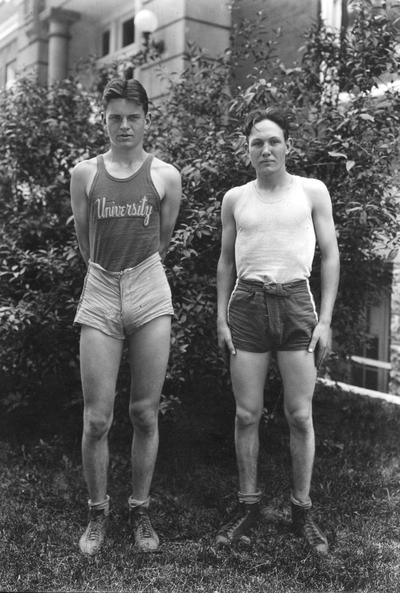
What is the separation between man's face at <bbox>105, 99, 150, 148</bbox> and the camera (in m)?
3.32

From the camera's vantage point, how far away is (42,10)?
35.5 feet

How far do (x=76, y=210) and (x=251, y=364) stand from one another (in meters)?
1.21

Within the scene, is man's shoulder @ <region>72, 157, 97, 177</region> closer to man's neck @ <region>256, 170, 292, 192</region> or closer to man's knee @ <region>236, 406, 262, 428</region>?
man's neck @ <region>256, 170, 292, 192</region>

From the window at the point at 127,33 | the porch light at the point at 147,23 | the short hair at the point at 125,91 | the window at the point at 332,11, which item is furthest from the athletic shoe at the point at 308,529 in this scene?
the window at the point at 127,33

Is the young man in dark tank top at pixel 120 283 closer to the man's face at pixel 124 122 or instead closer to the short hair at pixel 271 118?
the man's face at pixel 124 122

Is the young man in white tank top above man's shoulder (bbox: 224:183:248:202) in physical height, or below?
below

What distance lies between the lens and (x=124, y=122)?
10.9 ft

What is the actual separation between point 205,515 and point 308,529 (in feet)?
2.27

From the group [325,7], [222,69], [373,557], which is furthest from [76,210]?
[325,7]

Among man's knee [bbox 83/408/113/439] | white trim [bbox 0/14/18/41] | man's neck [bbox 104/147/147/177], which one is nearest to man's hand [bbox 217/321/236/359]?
man's knee [bbox 83/408/113/439]

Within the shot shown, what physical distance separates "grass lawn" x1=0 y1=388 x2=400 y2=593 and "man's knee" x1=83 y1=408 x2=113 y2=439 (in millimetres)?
579

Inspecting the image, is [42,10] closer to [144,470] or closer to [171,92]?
[171,92]

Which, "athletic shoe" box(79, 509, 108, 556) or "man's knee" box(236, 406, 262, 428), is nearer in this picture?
"athletic shoe" box(79, 509, 108, 556)

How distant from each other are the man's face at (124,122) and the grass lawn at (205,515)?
2043 mm
